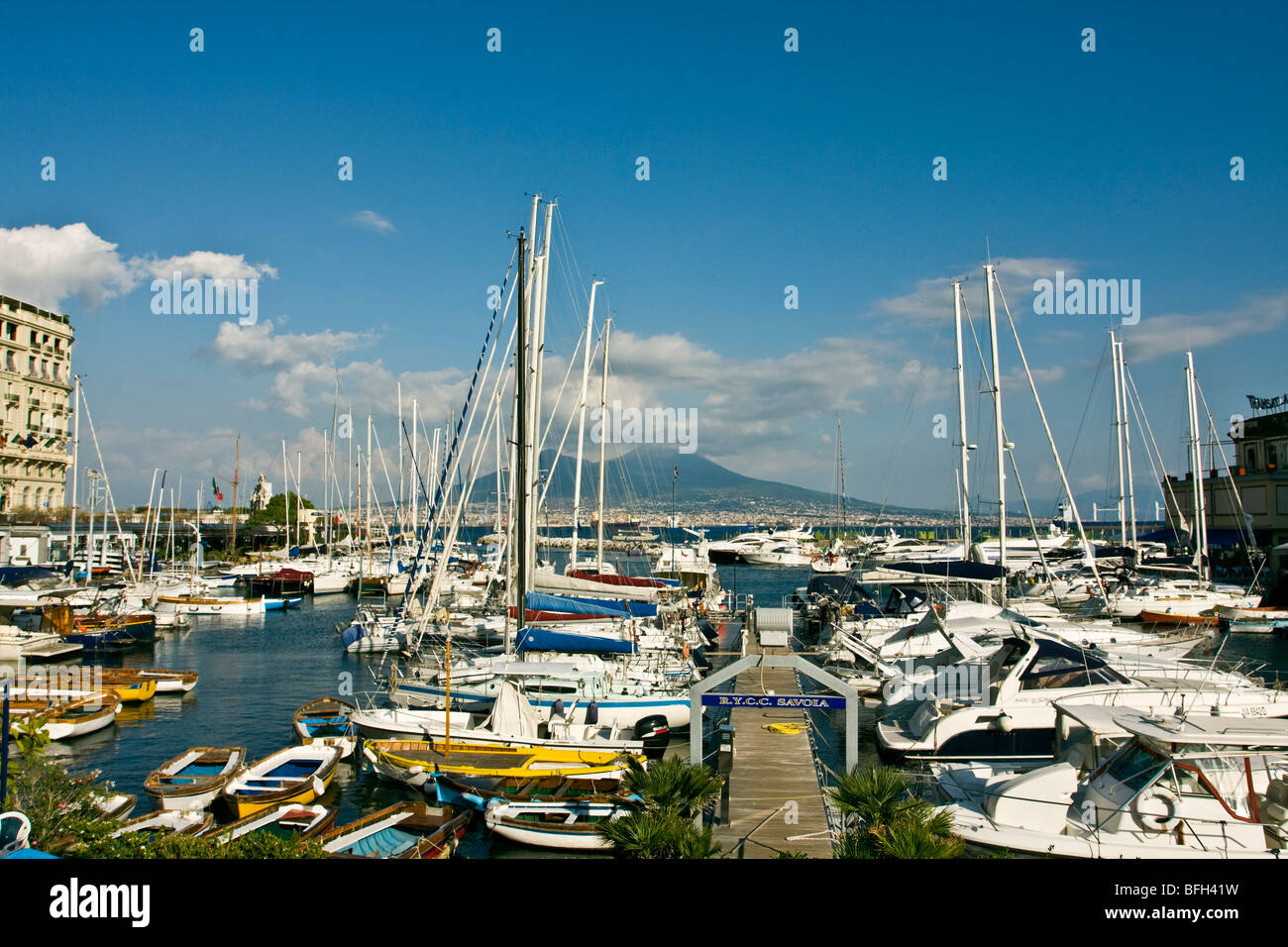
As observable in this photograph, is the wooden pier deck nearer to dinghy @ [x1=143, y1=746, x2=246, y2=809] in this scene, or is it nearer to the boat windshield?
the boat windshield

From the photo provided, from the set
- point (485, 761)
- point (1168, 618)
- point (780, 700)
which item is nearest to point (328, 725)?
point (485, 761)

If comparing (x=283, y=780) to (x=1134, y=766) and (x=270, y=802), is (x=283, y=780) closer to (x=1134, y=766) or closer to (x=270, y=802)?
(x=270, y=802)

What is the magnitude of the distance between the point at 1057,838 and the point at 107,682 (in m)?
34.2

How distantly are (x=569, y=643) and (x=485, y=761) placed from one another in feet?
29.1

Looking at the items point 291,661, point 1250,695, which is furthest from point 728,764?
point 291,661

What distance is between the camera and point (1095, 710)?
1681 cm

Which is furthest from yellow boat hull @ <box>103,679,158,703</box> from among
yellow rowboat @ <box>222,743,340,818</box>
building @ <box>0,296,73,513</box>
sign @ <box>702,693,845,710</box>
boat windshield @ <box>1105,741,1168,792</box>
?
building @ <box>0,296,73,513</box>

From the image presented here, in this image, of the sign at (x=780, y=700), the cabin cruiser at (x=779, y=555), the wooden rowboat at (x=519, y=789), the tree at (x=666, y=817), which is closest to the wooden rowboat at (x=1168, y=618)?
the wooden rowboat at (x=519, y=789)

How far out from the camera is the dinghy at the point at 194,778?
2106cm

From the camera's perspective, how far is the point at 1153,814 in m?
14.4

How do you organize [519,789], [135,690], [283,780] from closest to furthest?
[519,789] < [283,780] < [135,690]

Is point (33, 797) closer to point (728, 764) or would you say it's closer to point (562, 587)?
point (728, 764)

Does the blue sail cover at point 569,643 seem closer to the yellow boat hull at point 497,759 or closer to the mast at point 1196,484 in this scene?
the yellow boat hull at point 497,759

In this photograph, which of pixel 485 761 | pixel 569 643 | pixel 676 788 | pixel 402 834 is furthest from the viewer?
pixel 569 643
